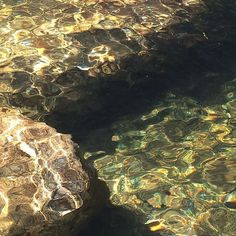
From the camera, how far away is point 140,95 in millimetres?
6215

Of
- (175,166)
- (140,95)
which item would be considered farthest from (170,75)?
(175,166)

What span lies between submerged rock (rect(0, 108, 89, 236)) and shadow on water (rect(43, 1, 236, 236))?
1.13 metres

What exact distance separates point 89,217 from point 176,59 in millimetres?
3229

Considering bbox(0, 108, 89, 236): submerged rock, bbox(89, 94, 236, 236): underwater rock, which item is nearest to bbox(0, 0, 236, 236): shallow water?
bbox(89, 94, 236, 236): underwater rock

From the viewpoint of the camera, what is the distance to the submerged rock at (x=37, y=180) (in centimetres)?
365

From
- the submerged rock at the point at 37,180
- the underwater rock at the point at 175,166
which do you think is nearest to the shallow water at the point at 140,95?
the underwater rock at the point at 175,166

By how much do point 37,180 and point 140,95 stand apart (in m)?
2.58

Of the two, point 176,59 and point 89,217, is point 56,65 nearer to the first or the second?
point 176,59

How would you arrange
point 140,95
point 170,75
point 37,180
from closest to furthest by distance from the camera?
1. point 37,180
2. point 140,95
3. point 170,75

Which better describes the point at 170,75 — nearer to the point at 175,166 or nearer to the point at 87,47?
the point at 87,47

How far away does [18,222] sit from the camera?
141 inches

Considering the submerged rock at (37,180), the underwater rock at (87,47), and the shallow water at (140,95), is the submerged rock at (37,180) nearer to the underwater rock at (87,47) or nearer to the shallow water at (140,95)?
the shallow water at (140,95)

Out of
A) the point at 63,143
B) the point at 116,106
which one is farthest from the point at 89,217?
the point at 116,106

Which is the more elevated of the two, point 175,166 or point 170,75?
point 170,75
